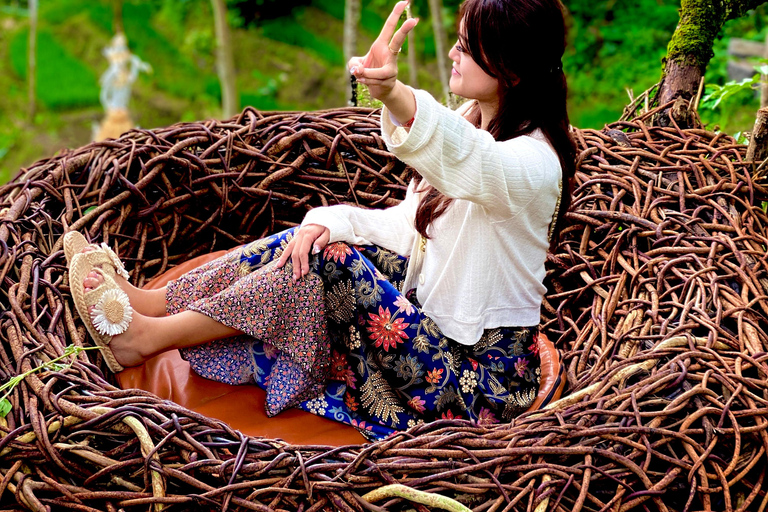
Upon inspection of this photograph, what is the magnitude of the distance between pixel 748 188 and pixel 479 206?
2.88ft

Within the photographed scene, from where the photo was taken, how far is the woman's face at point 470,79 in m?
1.50

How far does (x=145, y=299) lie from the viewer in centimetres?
193

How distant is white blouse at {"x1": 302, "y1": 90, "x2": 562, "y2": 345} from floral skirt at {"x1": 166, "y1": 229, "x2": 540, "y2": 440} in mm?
59

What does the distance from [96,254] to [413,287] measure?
80 centimetres

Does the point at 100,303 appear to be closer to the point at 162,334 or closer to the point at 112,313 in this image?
the point at 112,313

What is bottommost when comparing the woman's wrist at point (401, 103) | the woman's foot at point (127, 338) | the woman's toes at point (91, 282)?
the woman's foot at point (127, 338)

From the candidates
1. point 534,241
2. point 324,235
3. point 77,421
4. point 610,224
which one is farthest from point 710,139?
point 77,421

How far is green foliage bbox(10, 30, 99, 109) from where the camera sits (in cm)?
643

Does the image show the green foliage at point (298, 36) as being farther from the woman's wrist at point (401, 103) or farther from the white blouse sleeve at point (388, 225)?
the woman's wrist at point (401, 103)

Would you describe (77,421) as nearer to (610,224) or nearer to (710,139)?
(610,224)

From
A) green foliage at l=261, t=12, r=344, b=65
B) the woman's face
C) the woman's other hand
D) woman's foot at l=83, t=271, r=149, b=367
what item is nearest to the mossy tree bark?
the woman's face

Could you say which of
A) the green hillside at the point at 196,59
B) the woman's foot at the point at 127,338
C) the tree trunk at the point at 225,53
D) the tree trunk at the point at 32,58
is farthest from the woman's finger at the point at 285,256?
the tree trunk at the point at 32,58

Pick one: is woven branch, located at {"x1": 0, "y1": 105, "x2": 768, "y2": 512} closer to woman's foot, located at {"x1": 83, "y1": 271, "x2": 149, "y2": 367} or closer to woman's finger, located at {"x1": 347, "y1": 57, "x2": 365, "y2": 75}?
woman's foot, located at {"x1": 83, "y1": 271, "x2": 149, "y2": 367}

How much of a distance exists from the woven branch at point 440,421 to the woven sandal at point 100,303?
5 cm
